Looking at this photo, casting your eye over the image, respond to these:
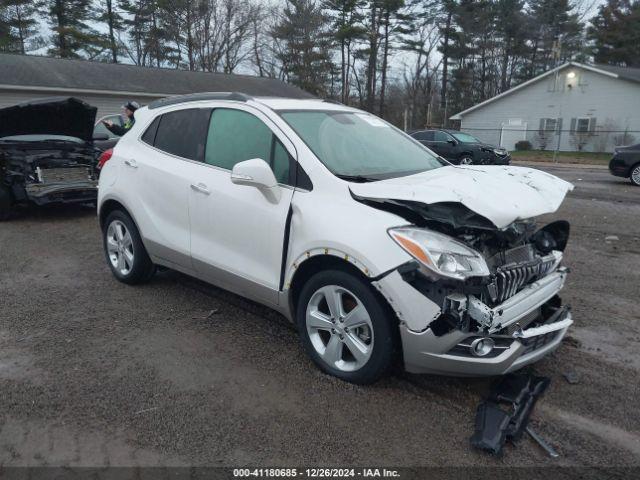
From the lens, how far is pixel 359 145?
13.4 feet

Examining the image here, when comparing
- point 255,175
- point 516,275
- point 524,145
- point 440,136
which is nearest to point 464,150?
point 440,136

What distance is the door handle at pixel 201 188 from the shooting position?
4.10m

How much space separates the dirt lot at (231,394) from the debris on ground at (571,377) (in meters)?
0.04

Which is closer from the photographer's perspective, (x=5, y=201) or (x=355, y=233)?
(x=355, y=233)

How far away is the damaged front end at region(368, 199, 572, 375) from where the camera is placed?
9.54 ft

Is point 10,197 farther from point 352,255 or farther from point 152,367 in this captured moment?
point 352,255

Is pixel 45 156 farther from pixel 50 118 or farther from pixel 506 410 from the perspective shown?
pixel 506 410

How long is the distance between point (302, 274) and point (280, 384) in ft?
2.42

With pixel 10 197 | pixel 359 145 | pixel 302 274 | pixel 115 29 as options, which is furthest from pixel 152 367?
pixel 115 29

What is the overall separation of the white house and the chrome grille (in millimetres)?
27922

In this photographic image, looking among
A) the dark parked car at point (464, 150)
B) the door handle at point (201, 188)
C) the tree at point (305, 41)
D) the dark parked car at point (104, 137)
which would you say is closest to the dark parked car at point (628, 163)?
the dark parked car at point (464, 150)

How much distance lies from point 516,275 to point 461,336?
64 cm

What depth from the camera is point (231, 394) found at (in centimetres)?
334

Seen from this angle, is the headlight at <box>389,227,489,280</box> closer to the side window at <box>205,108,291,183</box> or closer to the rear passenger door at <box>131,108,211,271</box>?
the side window at <box>205,108,291,183</box>
